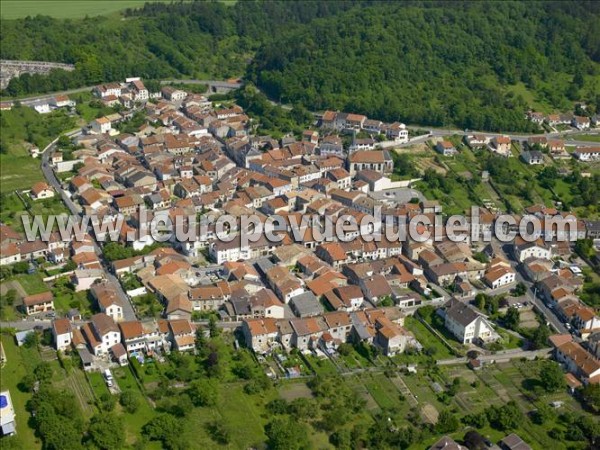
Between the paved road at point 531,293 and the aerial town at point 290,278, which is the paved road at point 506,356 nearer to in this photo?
the aerial town at point 290,278

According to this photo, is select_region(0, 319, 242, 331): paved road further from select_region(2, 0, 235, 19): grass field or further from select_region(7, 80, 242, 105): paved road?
select_region(2, 0, 235, 19): grass field

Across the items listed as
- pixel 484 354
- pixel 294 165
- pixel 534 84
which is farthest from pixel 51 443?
pixel 534 84

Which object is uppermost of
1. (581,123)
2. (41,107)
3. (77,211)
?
(41,107)

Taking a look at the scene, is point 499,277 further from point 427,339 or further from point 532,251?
point 427,339

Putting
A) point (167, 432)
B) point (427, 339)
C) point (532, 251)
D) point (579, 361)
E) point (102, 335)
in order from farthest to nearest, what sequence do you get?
point (532, 251), point (427, 339), point (102, 335), point (579, 361), point (167, 432)

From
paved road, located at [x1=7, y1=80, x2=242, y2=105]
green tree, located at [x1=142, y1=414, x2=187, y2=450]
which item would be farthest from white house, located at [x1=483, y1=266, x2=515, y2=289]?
paved road, located at [x1=7, y1=80, x2=242, y2=105]

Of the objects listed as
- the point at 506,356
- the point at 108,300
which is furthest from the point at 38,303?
the point at 506,356
